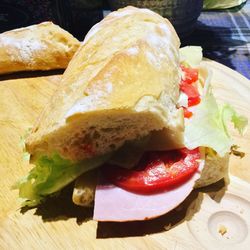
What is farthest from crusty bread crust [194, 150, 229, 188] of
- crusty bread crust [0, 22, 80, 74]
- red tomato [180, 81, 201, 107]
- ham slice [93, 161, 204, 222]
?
crusty bread crust [0, 22, 80, 74]

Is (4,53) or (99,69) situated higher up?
(99,69)

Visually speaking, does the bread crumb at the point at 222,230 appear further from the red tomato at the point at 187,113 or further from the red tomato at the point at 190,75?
the red tomato at the point at 190,75

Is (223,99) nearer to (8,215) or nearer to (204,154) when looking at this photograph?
(204,154)

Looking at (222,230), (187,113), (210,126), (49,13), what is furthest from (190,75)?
(49,13)

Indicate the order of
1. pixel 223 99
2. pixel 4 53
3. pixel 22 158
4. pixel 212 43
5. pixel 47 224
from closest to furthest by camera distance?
1. pixel 47 224
2. pixel 22 158
3. pixel 223 99
4. pixel 4 53
5. pixel 212 43

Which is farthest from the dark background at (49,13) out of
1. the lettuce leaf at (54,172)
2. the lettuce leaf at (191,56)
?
the lettuce leaf at (54,172)

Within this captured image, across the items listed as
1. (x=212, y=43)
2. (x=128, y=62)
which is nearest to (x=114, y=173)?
(x=128, y=62)

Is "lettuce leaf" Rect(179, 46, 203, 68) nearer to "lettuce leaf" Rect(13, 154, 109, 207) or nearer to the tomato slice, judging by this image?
the tomato slice
